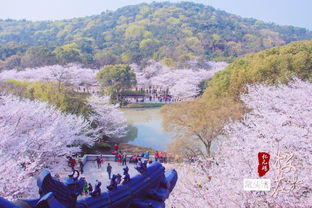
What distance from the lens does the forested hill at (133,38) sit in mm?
45500

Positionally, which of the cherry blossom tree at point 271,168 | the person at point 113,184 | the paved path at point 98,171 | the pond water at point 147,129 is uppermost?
the person at point 113,184

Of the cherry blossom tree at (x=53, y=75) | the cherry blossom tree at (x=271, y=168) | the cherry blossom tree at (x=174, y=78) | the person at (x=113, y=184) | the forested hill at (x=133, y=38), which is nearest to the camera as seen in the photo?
the person at (x=113, y=184)

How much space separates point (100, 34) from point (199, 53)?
154 ft

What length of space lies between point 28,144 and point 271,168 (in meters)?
7.88

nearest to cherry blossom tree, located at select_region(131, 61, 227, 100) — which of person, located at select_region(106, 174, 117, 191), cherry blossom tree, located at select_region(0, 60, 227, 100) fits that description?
cherry blossom tree, located at select_region(0, 60, 227, 100)

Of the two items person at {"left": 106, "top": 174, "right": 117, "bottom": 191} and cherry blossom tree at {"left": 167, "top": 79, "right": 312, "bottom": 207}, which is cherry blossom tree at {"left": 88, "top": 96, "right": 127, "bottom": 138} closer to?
cherry blossom tree at {"left": 167, "top": 79, "right": 312, "bottom": 207}

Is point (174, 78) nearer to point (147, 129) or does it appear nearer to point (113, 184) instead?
point (147, 129)

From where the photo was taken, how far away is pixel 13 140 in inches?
361

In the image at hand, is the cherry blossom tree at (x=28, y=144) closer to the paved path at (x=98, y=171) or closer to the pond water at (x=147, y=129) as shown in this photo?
the paved path at (x=98, y=171)

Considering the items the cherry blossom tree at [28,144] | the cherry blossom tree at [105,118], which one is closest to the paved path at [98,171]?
the cherry blossom tree at [28,144]

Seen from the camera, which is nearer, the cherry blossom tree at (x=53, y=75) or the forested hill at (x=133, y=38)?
the cherry blossom tree at (x=53, y=75)

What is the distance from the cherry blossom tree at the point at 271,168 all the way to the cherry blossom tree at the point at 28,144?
4.54 meters

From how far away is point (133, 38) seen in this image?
78750mm

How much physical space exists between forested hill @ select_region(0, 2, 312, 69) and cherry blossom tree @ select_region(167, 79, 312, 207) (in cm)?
3392
